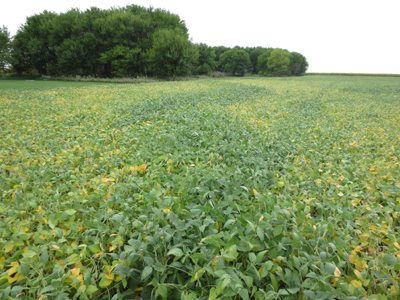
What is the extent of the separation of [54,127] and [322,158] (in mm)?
7945

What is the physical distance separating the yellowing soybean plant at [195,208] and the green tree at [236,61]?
63404 millimetres

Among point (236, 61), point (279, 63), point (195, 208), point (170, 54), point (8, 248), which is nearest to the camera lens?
point (8, 248)

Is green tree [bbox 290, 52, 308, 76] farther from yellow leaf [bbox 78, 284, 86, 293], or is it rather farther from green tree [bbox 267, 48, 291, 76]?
yellow leaf [bbox 78, 284, 86, 293]

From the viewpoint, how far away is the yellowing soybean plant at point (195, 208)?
1.69m

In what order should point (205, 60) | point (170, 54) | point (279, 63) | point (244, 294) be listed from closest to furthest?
point (244, 294)
point (170, 54)
point (205, 60)
point (279, 63)

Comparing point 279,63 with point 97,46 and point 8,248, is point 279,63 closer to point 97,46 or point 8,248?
point 97,46

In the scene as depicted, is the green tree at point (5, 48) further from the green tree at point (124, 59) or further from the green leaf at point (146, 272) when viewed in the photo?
the green leaf at point (146, 272)

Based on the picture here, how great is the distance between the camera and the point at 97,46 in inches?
1395

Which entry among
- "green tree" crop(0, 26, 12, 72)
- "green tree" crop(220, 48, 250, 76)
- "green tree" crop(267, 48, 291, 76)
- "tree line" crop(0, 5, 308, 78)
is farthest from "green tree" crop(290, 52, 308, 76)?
"green tree" crop(0, 26, 12, 72)

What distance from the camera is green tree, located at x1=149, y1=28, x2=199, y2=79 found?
3161 cm

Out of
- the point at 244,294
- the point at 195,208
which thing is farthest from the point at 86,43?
the point at 244,294

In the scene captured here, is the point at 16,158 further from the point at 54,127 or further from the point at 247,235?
the point at 247,235

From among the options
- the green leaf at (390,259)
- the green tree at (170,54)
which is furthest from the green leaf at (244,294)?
the green tree at (170,54)

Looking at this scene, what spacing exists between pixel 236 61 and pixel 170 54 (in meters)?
40.2
